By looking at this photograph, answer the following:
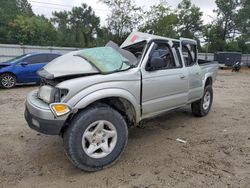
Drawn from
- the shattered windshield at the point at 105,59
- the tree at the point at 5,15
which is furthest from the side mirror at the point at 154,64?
the tree at the point at 5,15

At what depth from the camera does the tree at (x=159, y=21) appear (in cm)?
2597

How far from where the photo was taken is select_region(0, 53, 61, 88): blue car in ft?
33.0

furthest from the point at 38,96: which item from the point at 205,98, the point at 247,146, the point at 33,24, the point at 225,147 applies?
the point at 33,24

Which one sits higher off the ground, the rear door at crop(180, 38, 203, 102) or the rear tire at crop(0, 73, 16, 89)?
the rear door at crop(180, 38, 203, 102)

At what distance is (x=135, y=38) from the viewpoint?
491 cm

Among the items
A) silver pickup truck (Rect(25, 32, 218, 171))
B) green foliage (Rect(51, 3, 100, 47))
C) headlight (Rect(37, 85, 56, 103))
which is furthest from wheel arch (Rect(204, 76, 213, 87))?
green foliage (Rect(51, 3, 100, 47))

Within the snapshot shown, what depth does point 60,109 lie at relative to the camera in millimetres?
3184

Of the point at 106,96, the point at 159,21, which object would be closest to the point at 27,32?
the point at 159,21

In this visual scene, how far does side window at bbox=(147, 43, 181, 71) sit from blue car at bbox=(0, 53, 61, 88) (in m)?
7.08

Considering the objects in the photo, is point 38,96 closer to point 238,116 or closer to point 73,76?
point 73,76

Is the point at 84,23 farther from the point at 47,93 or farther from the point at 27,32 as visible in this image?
the point at 47,93

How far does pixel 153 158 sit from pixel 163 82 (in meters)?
1.30

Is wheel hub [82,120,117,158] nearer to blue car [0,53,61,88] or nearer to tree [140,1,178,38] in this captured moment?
blue car [0,53,61,88]

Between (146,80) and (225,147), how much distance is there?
69.6 inches
